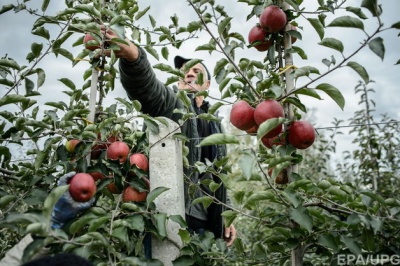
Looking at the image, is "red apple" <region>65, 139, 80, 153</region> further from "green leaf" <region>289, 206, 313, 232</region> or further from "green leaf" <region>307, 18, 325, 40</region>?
"green leaf" <region>307, 18, 325, 40</region>

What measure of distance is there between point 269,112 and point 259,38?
39 cm

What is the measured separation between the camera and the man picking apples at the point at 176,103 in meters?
1.63

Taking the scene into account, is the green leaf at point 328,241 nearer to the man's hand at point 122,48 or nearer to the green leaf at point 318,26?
the green leaf at point 318,26

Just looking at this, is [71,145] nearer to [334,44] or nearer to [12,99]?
[12,99]

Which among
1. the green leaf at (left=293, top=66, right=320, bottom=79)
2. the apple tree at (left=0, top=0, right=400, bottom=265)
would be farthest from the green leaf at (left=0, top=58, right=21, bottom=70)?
the green leaf at (left=293, top=66, right=320, bottom=79)

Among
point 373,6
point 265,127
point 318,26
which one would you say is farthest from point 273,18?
point 265,127

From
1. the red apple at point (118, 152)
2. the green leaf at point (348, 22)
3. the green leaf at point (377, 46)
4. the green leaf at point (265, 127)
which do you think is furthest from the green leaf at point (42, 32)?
the green leaf at point (377, 46)

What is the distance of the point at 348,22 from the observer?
1128mm

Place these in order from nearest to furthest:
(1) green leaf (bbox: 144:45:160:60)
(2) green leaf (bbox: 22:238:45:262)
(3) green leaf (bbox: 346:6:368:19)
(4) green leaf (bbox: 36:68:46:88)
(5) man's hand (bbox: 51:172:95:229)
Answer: (2) green leaf (bbox: 22:238:45:262), (3) green leaf (bbox: 346:6:368:19), (5) man's hand (bbox: 51:172:95:229), (4) green leaf (bbox: 36:68:46:88), (1) green leaf (bbox: 144:45:160:60)

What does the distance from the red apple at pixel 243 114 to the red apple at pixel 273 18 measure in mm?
309

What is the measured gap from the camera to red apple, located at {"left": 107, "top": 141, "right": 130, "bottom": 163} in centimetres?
136

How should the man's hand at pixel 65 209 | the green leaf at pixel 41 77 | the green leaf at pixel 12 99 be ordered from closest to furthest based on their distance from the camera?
1. the man's hand at pixel 65 209
2. the green leaf at pixel 12 99
3. the green leaf at pixel 41 77

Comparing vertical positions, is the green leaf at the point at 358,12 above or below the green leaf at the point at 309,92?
above

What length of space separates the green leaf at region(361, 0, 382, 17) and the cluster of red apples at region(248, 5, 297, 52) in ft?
1.23
